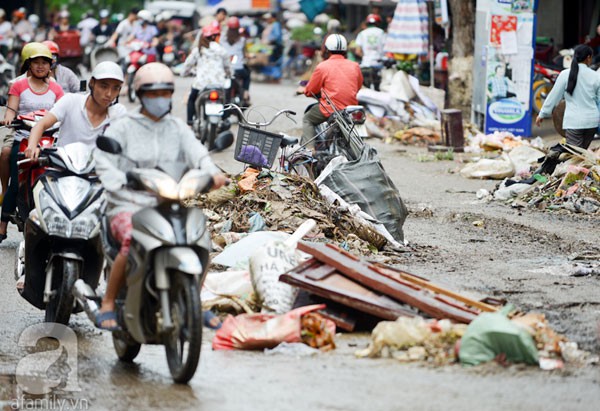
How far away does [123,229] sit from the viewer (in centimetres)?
616

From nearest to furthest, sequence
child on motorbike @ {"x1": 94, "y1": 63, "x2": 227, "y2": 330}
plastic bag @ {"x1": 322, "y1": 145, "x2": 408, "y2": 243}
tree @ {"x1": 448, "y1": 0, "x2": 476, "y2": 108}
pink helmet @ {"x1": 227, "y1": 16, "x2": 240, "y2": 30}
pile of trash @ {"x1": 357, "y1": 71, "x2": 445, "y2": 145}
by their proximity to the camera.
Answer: child on motorbike @ {"x1": 94, "y1": 63, "x2": 227, "y2": 330} < plastic bag @ {"x1": 322, "y1": 145, "x2": 408, "y2": 243} < pile of trash @ {"x1": 357, "y1": 71, "x2": 445, "y2": 145} < tree @ {"x1": 448, "y1": 0, "x2": 476, "y2": 108} < pink helmet @ {"x1": 227, "y1": 16, "x2": 240, "y2": 30}

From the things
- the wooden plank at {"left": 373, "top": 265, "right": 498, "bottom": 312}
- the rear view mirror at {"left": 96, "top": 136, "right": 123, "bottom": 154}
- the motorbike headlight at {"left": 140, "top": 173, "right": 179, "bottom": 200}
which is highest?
the rear view mirror at {"left": 96, "top": 136, "right": 123, "bottom": 154}

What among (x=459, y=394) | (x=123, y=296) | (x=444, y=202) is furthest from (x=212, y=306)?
(x=444, y=202)

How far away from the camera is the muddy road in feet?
18.6

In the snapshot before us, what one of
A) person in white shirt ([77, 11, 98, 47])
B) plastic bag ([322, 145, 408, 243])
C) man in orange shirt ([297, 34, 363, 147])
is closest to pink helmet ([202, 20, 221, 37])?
man in orange shirt ([297, 34, 363, 147])

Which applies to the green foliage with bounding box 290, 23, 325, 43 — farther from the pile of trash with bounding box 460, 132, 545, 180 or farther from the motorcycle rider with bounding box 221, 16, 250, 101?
the pile of trash with bounding box 460, 132, 545, 180

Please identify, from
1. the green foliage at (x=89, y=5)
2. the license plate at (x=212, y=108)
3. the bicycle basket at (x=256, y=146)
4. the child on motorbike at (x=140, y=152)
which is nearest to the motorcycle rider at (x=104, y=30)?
the license plate at (x=212, y=108)

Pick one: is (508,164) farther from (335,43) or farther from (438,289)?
(438,289)

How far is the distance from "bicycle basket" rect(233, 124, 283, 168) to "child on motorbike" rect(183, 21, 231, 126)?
7015 mm

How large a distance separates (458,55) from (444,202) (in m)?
8.54

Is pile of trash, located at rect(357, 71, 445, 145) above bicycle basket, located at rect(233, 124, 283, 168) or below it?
below

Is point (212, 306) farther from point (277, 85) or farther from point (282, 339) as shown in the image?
point (277, 85)

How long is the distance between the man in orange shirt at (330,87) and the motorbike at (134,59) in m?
12.9

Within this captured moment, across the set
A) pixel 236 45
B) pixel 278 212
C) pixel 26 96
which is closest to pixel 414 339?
pixel 278 212
